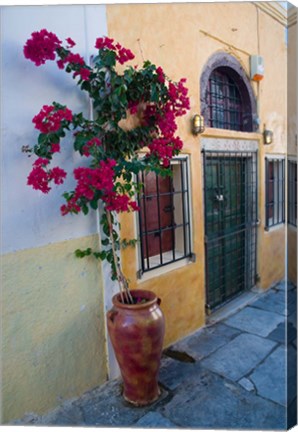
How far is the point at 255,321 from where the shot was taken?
421cm

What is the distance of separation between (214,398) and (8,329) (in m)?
1.76

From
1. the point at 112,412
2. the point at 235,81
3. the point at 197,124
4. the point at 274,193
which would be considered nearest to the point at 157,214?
the point at 197,124

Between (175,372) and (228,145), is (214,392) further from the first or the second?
(228,145)

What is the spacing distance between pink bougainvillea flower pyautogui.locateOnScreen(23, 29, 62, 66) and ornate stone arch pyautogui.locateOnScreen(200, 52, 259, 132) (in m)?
2.06

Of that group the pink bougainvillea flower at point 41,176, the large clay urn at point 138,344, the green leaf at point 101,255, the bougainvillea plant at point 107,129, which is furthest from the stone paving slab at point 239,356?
the pink bougainvillea flower at point 41,176

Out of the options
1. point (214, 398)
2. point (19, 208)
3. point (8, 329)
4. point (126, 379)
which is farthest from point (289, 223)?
point (8, 329)

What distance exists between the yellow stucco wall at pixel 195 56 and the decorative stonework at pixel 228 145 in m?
0.08

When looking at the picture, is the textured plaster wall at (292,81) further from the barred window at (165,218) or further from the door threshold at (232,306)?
the door threshold at (232,306)

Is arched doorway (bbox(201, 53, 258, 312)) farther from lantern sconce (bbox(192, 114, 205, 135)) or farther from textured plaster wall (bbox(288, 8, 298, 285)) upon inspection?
textured plaster wall (bbox(288, 8, 298, 285))

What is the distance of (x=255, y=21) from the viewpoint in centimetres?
449

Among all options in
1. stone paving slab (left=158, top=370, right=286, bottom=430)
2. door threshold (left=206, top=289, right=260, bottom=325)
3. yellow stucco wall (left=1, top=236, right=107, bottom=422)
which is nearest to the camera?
yellow stucco wall (left=1, top=236, right=107, bottom=422)

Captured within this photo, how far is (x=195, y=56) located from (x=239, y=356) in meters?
3.26

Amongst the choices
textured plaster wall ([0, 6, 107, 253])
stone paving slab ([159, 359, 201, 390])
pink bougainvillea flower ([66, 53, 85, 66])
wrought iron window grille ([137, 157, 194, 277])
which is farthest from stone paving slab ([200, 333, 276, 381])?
pink bougainvillea flower ([66, 53, 85, 66])

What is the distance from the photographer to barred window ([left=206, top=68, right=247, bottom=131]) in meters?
4.21
